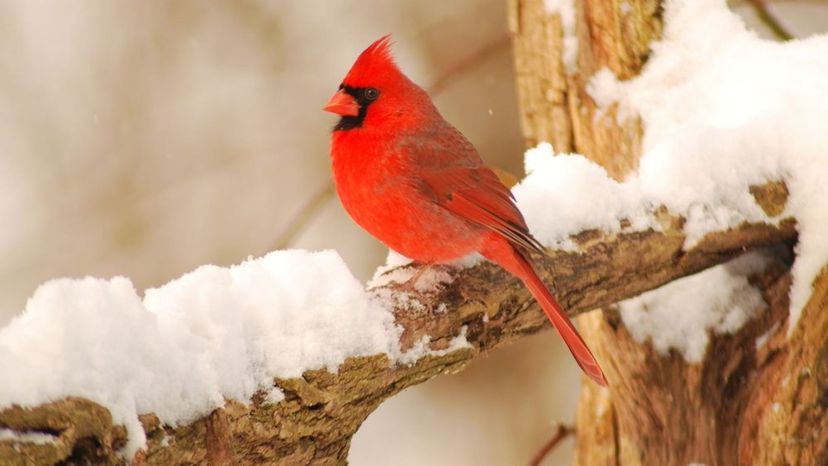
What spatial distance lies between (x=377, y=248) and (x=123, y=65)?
1643 mm

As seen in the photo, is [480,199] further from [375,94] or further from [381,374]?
[381,374]

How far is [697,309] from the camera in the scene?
2.92m

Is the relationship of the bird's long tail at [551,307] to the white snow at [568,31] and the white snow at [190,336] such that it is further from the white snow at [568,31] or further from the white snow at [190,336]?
the white snow at [568,31]

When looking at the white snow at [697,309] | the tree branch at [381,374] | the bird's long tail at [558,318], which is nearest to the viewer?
the tree branch at [381,374]

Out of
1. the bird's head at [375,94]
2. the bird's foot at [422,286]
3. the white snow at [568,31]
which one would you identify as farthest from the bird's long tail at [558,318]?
the white snow at [568,31]

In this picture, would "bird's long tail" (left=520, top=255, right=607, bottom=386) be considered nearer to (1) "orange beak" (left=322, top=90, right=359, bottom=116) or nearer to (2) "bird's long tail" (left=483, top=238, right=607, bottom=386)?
(2) "bird's long tail" (left=483, top=238, right=607, bottom=386)

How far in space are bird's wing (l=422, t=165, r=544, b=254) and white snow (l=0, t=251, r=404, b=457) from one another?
44 cm

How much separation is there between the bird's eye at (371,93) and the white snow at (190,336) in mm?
775

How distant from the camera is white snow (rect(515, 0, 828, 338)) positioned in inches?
104

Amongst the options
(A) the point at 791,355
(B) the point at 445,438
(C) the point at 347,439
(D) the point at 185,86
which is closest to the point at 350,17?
(D) the point at 185,86

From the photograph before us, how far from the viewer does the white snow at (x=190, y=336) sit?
1548mm

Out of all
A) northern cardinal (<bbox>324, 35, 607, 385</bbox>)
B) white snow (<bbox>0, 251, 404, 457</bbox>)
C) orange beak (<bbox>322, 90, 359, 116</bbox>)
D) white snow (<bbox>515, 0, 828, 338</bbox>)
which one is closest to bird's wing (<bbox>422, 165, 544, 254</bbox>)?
northern cardinal (<bbox>324, 35, 607, 385</bbox>)

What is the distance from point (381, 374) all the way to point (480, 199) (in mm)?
728

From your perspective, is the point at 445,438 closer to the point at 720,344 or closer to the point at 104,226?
the point at 104,226
